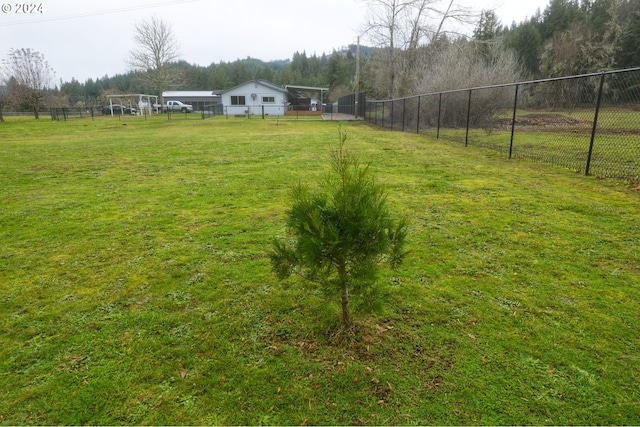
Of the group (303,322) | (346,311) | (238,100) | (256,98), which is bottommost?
(303,322)

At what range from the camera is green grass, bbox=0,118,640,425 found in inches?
70.5

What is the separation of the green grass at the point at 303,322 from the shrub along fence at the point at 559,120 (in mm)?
3567

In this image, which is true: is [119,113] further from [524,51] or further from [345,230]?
[524,51]

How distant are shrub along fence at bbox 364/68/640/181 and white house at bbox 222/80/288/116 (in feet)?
74.4

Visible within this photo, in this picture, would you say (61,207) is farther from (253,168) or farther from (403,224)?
(403,224)

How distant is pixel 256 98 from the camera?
1515 inches

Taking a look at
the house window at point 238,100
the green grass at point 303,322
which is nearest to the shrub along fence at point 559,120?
the green grass at point 303,322

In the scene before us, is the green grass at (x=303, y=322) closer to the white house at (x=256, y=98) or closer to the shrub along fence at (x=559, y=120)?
the shrub along fence at (x=559, y=120)

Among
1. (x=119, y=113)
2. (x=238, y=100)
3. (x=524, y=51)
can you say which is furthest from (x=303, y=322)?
(x=524, y=51)

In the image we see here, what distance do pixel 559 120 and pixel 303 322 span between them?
40.8 feet

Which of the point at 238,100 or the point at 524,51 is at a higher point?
the point at 524,51

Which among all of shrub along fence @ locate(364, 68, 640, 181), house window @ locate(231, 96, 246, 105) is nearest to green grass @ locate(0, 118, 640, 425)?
shrub along fence @ locate(364, 68, 640, 181)

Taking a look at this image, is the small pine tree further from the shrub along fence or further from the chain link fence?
the chain link fence

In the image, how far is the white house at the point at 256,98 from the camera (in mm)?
38188
